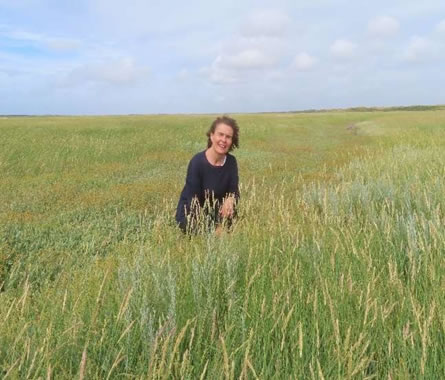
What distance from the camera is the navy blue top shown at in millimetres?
5137

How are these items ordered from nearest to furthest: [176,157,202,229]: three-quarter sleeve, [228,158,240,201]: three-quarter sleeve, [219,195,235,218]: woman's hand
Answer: [219,195,235,218]: woman's hand
[176,157,202,229]: three-quarter sleeve
[228,158,240,201]: three-quarter sleeve

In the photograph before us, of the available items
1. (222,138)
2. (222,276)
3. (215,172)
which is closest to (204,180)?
(215,172)

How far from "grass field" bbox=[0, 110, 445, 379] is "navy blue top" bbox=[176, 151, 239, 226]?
334mm

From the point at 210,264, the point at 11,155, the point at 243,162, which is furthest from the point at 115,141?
the point at 210,264

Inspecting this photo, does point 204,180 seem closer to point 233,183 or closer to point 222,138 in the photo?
point 233,183

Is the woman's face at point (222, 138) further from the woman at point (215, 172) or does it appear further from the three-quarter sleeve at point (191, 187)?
the three-quarter sleeve at point (191, 187)

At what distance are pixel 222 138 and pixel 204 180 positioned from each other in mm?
609

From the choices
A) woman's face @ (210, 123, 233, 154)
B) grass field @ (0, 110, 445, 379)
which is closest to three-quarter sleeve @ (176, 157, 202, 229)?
grass field @ (0, 110, 445, 379)

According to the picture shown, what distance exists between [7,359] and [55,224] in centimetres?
516

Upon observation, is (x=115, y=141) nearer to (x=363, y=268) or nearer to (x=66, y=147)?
(x=66, y=147)

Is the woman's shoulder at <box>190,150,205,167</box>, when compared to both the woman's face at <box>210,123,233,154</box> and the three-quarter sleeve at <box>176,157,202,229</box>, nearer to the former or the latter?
the three-quarter sleeve at <box>176,157,202,229</box>

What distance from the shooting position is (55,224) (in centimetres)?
685

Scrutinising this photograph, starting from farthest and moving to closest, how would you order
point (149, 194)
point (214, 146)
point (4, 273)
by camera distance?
point (149, 194), point (214, 146), point (4, 273)

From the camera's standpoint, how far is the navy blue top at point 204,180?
514 centimetres
